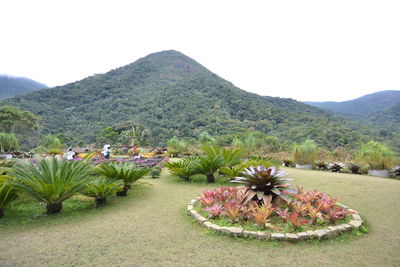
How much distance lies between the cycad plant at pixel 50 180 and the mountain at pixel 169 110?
77.4 ft

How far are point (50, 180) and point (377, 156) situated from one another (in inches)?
411

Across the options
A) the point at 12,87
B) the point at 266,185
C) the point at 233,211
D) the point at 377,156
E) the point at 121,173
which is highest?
the point at 12,87

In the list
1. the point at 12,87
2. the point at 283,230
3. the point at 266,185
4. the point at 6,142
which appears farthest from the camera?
the point at 12,87

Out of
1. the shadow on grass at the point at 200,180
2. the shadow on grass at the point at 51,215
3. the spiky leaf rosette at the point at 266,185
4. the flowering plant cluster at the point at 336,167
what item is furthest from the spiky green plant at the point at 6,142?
the flowering plant cluster at the point at 336,167

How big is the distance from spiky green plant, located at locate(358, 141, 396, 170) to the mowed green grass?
5111 mm

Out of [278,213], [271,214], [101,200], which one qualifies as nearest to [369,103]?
[271,214]

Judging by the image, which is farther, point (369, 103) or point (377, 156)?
point (369, 103)

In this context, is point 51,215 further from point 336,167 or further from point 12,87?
point 12,87

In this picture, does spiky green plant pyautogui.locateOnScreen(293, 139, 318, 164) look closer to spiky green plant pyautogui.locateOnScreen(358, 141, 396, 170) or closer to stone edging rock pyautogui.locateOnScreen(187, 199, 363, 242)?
spiky green plant pyautogui.locateOnScreen(358, 141, 396, 170)

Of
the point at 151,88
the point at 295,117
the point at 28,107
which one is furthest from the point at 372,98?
the point at 28,107

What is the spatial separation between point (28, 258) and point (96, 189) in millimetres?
1871

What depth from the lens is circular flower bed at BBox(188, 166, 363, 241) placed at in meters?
3.11

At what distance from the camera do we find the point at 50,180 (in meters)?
3.93

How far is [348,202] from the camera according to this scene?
Answer: 486cm
